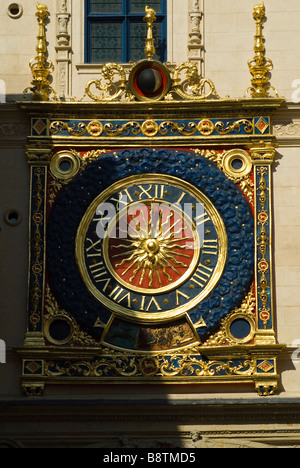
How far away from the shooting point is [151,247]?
14.4 metres

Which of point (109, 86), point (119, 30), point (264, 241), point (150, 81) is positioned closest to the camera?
point (264, 241)

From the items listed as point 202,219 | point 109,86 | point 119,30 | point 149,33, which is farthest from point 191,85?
point 202,219

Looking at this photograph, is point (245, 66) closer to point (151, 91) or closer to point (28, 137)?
point (151, 91)

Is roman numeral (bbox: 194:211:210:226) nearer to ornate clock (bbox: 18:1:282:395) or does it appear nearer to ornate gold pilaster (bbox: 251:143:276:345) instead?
ornate clock (bbox: 18:1:282:395)

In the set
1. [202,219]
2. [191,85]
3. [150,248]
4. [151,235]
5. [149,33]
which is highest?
[149,33]

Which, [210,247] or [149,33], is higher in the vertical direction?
[149,33]

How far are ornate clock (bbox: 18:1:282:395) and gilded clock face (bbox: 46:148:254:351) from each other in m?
0.01

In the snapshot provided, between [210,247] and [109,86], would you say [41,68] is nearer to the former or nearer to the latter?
[109,86]

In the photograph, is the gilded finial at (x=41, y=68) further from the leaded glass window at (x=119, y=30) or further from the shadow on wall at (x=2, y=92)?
the leaded glass window at (x=119, y=30)

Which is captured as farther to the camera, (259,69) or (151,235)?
(259,69)

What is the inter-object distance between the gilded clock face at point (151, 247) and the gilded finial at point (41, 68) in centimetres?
122

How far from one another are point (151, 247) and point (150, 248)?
0.6 inches

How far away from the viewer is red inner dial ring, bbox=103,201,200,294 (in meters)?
14.4
